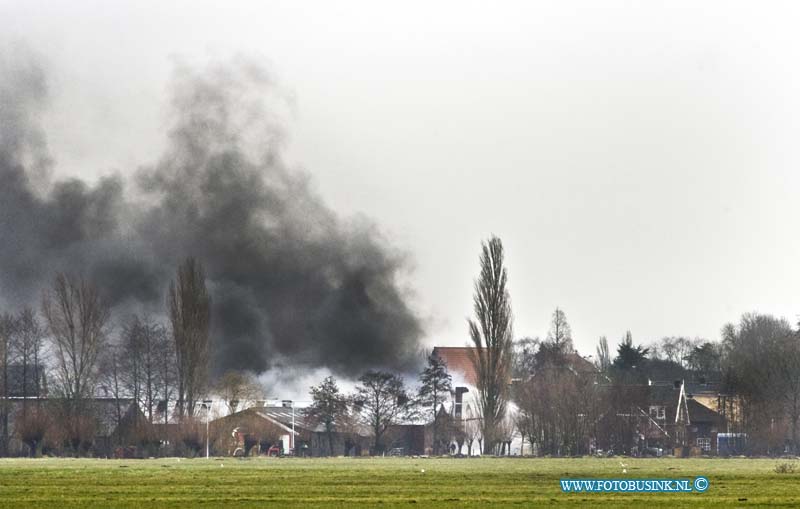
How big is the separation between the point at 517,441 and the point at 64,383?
3699 centimetres

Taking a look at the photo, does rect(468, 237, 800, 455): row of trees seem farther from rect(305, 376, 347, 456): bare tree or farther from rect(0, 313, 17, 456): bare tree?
rect(0, 313, 17, 456): bare tree

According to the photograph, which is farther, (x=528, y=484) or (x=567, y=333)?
(x=567, y=333)

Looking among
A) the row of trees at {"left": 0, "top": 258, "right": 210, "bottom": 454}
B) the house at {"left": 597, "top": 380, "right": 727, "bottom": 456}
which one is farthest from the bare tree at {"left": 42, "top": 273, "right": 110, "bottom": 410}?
the house at {"left": 597, "top": 380, "right": 727, "bottom": 456}

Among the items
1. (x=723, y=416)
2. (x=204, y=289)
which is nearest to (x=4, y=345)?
(x=204, y=289)

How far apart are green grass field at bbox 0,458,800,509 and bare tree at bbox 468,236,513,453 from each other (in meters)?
35.5

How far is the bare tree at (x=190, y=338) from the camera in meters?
Answer: 111

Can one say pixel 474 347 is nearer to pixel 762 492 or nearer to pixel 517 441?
pixel 517 441

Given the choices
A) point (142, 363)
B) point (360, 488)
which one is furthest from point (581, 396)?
point (360, 488)

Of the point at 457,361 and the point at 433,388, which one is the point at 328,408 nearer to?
the point at 433,388

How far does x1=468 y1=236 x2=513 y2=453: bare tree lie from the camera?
108 meters

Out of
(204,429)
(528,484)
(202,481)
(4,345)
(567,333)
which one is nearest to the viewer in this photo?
(528,484)

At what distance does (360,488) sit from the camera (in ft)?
170

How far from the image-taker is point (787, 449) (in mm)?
113000

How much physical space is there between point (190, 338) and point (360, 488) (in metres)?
61.6
